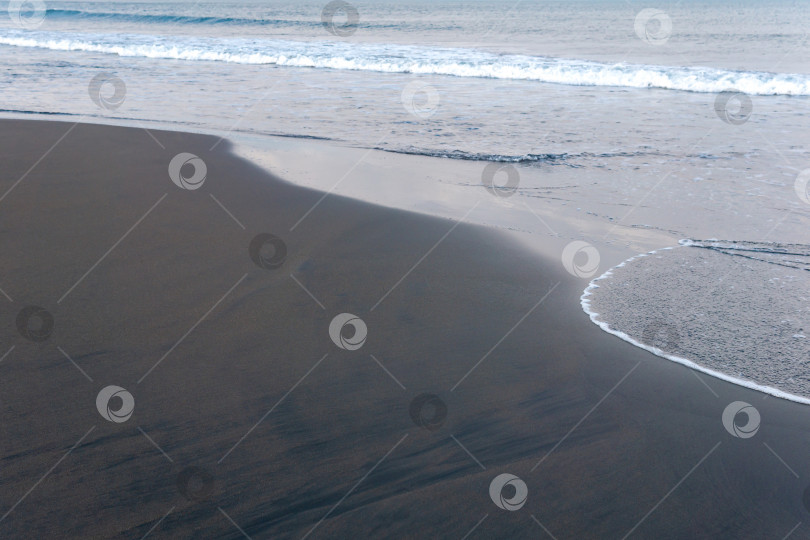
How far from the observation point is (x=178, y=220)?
5379 mm

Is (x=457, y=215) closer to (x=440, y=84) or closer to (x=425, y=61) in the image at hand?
(x=440, y=84)

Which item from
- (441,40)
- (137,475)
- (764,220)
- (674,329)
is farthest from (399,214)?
(441,40)

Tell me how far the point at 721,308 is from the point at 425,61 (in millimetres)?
16809

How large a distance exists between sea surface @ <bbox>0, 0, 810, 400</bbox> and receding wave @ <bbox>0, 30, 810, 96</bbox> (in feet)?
0.27

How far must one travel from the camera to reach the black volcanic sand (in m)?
2.43

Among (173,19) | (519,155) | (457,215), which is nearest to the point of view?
(457,215)

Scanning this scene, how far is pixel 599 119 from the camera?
35.9ft

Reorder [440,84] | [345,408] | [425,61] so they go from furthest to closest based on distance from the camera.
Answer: [425,61]
[440,84]
[345,408]

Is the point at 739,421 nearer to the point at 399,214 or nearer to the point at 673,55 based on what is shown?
the point at 399,214

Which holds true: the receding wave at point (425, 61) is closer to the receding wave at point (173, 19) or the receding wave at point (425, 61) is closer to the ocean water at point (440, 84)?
the ocean water at point (440, 84)

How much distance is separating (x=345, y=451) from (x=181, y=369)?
1.05 meters

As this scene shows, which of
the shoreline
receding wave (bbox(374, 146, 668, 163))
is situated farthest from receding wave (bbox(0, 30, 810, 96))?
the shoreline

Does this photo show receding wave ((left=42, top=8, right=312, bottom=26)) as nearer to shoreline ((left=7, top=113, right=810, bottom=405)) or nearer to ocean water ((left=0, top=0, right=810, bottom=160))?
ocean water ((left=0, top=0, right=810, bottom=160))

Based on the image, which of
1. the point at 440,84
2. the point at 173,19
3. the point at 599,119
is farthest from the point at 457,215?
the point at 173,19
